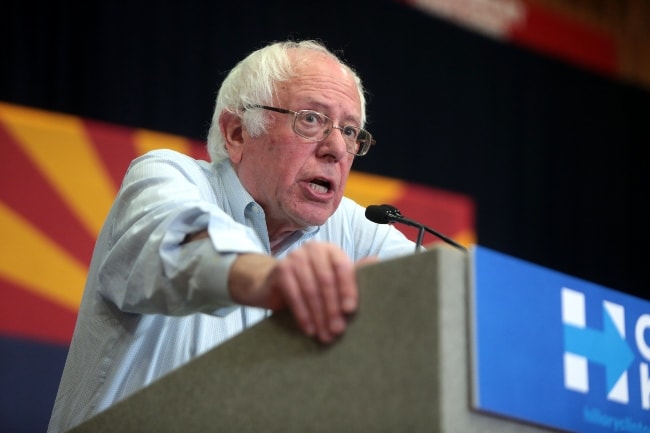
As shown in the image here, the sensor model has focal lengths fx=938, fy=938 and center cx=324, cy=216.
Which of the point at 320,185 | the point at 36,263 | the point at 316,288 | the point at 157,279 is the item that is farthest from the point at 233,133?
the point at 316,288

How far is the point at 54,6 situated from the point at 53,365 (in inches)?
50.1

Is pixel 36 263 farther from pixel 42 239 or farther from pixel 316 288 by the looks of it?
pixel 316 288

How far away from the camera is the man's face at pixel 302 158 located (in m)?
1.92

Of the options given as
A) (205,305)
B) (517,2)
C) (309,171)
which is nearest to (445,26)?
(517,2)

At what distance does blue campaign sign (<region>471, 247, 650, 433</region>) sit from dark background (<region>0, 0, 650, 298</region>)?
2.39m

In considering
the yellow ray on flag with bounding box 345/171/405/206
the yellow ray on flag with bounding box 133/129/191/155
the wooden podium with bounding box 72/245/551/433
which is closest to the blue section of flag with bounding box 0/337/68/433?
the yellow ray on flag with bounding box 133/129/191/155

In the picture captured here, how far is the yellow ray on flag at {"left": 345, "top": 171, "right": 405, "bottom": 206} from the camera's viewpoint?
3.37 meters

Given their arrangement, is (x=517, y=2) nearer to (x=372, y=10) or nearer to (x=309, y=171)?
(x=372, y=10)

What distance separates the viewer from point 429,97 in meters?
4.34

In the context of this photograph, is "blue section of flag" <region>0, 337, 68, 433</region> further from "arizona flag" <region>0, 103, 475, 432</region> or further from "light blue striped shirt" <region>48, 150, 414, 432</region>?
"light blue striped shirt" <region>48, 150, 414, 432</region>

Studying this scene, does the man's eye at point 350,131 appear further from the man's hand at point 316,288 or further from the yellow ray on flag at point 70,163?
the yellow ray on flag at point 70,163

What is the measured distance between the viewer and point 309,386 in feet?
3.50

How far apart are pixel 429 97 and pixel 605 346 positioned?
10.6ft

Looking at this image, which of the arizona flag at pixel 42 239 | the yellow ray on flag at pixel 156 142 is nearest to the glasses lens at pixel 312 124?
the arizona flag at pixel 42 239
